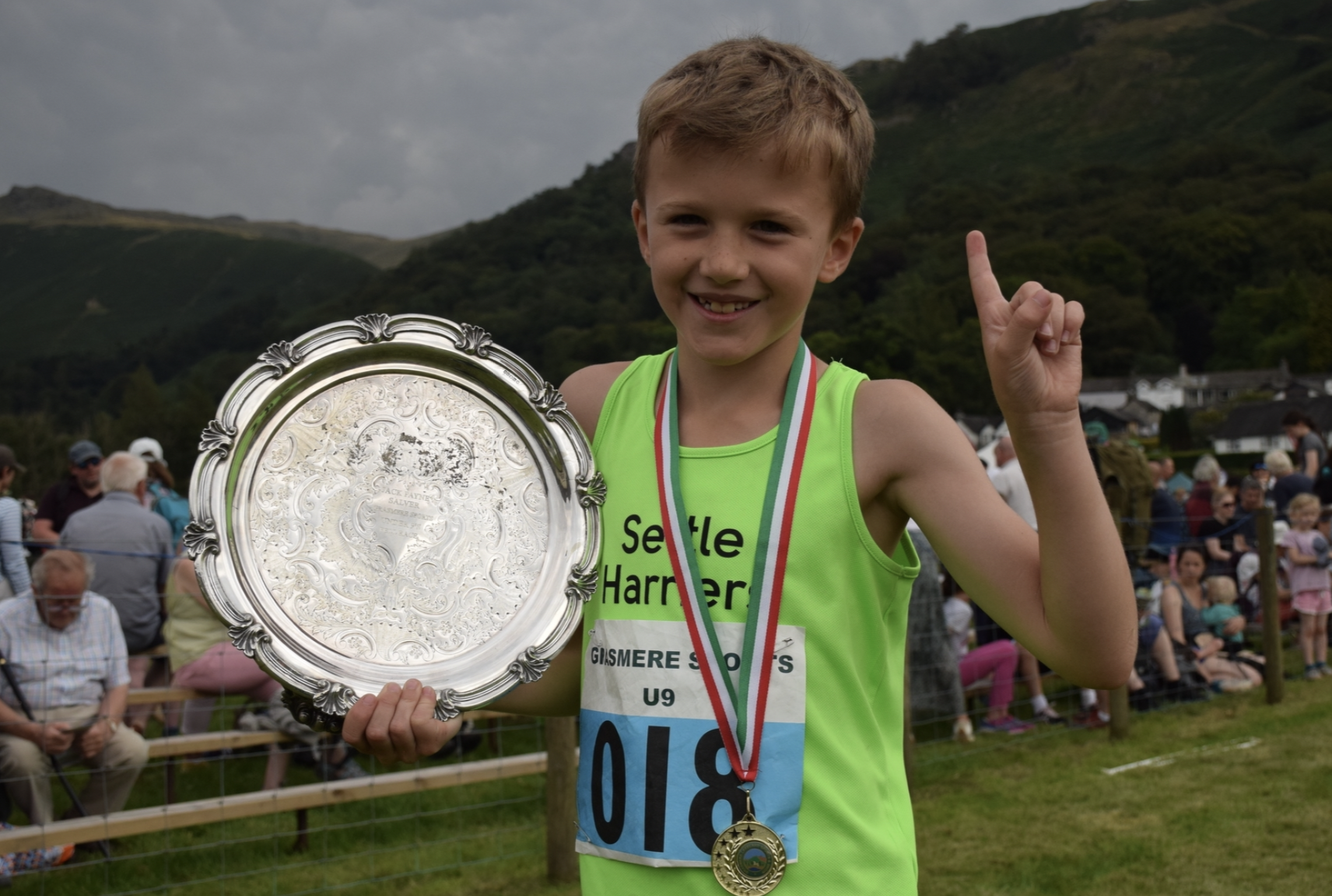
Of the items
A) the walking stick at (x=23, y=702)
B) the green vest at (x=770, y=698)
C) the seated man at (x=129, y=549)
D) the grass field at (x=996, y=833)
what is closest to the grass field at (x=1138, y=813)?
the grass field at (x=996, y=833)

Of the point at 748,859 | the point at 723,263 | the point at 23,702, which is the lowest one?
the point at 23,702

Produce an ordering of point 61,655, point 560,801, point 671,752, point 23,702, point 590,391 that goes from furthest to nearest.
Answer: point 61,655 → point 23,702 → point 560,801 → point 590,391 → point 671,752

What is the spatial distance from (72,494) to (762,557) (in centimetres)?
875

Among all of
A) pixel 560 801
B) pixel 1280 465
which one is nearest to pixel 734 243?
pixel 560 801

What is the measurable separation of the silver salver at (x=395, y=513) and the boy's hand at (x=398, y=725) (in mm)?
55

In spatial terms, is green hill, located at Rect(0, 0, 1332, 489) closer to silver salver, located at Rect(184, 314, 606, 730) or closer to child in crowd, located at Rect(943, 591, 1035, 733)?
child in crowd, located at Rect(943, 591, 1035, 733)

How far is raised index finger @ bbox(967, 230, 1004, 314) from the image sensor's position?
4.90ft

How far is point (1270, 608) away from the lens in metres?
9.65

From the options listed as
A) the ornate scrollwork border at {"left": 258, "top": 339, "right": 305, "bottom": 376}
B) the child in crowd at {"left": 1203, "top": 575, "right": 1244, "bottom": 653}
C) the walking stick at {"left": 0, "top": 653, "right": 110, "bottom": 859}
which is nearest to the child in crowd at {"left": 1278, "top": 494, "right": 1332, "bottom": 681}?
the child in crowd at {"left": 1203, "top": 575, "right": 1244, "bottom": 653}

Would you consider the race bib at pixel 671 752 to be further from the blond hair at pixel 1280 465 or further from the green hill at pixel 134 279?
the green hill at pixel 134 279

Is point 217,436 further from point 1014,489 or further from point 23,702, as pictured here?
point 1014,489

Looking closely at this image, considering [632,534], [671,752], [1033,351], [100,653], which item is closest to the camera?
[1033,351]

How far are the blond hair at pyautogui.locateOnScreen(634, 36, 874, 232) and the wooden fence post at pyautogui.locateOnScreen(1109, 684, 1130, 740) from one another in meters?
7.61

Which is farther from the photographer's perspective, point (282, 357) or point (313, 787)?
point (313, 787)
